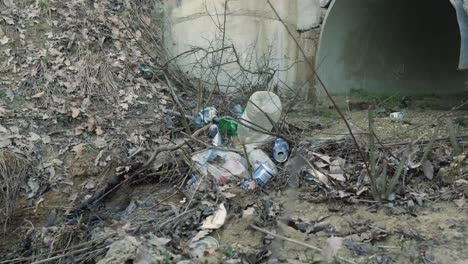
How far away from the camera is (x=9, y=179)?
4.56 m

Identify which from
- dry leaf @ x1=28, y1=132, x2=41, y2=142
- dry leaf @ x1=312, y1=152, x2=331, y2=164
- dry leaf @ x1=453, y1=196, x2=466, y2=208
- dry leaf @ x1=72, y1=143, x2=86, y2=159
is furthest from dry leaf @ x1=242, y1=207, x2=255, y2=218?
dry leaf @ x1=28, y1=132, x2=41, y2=142

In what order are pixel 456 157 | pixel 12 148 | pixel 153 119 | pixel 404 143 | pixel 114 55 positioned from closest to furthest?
pixel 456 157 < pixel 404 143 < pixel 12 148 < pixel 153 119 < pixel 114 55

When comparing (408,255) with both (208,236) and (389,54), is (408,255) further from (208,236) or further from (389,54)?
(389,54)

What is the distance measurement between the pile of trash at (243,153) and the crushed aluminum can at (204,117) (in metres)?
0.24

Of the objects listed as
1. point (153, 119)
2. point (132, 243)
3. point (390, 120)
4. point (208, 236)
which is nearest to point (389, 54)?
point (390, 120)

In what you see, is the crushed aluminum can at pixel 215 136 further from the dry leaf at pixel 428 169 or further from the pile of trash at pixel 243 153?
the dry leaf at pixel 428 169

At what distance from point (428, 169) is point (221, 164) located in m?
1.59

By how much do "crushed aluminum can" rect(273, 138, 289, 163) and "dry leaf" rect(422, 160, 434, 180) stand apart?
3.62 feet

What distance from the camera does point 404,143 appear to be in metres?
4.21

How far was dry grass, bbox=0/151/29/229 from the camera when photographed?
4.42m

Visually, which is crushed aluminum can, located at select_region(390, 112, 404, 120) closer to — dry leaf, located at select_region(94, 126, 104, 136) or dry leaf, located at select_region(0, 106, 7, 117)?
dry leaf, located at select_region(94, 126, 104, 136)

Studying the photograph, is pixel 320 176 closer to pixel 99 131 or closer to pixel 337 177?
pixel 337 177

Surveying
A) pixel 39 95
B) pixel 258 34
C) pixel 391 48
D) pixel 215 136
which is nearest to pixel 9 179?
pixel 39 95

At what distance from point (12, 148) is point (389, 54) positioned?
5.25 meters
